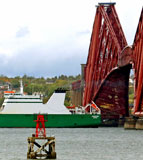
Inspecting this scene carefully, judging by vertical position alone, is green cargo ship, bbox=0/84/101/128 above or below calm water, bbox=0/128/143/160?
above

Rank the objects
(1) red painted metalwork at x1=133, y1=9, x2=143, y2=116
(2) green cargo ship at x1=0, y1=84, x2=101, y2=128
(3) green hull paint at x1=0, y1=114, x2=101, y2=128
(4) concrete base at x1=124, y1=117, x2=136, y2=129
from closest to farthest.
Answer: (1) red painted metalwork at x1=133, y1=9, x2=143, y2=116 → (4) concrete base at x1=124, y1=117, x2=136, y2=129 → (3) green hull paint at x1=0, y1=114, x2=101, y2=128 → (2) green cargo ship at x1=0, y1=84, x2=101, y2=128

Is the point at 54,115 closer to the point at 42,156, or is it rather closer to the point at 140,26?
the point at 140,26

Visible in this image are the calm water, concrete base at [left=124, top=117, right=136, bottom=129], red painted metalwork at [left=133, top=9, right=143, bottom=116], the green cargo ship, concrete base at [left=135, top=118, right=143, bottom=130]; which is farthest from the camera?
the green cargo ship

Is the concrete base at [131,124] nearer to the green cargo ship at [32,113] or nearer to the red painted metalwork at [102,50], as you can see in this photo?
the green cargo ship at [32,113]

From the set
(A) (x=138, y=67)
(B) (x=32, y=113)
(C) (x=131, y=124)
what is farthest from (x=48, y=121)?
(A) (x=138, y=67)

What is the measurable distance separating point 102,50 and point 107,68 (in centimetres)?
522

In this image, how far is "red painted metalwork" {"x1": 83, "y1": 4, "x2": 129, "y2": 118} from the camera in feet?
368

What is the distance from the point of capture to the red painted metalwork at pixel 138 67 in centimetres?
9194

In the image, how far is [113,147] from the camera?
2324 inches

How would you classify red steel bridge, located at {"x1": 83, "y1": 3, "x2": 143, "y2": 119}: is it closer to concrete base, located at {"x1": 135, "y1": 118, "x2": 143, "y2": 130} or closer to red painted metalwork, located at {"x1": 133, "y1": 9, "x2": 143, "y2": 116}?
red painted metalwork, located at {"x1": 133, "y1": 9, "x2": 143, "y2": 116}

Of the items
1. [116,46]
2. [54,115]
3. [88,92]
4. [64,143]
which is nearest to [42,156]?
[64,143]

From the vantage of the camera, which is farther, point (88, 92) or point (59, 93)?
point (88, 92)

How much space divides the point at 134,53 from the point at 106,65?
1592 centimetres

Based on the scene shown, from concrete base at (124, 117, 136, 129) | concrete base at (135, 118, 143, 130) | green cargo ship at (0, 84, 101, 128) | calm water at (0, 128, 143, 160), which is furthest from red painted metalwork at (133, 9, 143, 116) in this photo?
calm water at (0, 128, 143, 160)
